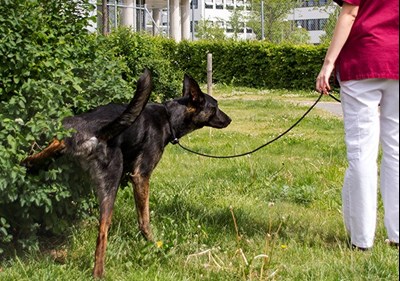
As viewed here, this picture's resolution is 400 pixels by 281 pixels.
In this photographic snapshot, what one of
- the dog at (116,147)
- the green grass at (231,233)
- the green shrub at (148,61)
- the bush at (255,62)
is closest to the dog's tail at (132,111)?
the dog at (116,147)

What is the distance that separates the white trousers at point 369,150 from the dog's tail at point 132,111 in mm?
1325

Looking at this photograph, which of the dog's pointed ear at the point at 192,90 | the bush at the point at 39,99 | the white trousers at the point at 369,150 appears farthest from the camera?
the dog's pointed ear at the point at 192,90

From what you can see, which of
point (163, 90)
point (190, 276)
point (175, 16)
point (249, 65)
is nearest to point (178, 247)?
point (190, 276)

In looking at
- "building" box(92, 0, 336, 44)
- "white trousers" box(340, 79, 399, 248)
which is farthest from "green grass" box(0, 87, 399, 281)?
"building" box(92, 0, 336, 44)

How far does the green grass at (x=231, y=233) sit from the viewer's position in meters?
4.39

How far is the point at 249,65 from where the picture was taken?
29.5m

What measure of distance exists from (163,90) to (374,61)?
1107 centimetres

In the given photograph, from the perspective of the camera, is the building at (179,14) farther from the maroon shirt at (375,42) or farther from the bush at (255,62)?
the maroon shirt at (375,42)

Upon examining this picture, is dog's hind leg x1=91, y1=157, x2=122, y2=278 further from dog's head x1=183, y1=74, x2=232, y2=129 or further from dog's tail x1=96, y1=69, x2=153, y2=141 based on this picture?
dog's head x1=183, y1=74, x2=232, y2=129

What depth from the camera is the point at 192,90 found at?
5.63m

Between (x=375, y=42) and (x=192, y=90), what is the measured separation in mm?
1651

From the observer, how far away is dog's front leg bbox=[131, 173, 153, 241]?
5.12m

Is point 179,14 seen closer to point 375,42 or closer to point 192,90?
point 192,90

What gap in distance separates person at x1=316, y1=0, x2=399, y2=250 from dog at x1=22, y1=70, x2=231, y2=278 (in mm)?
1248
